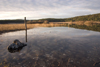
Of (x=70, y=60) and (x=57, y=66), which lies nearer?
(x=57, y=66)

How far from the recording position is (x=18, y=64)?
491 cm

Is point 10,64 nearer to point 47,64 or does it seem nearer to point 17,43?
point 47,64

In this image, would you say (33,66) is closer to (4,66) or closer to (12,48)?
(4,66)

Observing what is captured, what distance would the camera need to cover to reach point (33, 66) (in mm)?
4648

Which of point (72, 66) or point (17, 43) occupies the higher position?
point (17, 43)

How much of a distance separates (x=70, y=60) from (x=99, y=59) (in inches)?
85.2

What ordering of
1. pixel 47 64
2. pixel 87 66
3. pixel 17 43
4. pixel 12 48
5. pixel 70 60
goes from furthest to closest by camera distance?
pixel 17 43
pixel 12 48
pixel 70 60
pixel 47 64
pixel 87 66

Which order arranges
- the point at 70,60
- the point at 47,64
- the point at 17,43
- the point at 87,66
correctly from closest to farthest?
the point at 87,66 < the point at 47,64 < the point at 70,60 < the point at 17,43

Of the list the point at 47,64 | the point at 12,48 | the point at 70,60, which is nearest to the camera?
the point at 47,64

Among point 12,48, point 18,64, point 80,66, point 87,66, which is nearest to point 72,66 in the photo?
point 80,66

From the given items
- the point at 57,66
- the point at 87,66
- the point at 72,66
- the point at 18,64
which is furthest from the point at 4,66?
the point at 87,66

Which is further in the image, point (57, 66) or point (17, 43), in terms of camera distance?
point (17, 43)

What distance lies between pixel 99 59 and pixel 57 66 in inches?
129

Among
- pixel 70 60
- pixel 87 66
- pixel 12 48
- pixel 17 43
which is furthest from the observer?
pixel 17 43
